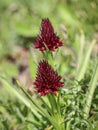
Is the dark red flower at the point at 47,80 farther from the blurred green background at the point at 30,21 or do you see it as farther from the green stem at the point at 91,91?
the blurred green background at the point at 30,21

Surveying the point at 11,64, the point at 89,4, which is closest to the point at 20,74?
the point at 11,64

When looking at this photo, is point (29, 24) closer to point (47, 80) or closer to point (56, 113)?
point (56, 113)

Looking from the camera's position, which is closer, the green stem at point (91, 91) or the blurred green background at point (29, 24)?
the green stem at point (91, 91)

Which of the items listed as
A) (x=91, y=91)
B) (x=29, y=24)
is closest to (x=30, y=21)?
(x=29, y=24)

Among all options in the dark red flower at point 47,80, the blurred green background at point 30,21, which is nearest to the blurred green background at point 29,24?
the blurred green background at point 30,21

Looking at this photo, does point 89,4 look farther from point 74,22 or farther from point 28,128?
point 28,128

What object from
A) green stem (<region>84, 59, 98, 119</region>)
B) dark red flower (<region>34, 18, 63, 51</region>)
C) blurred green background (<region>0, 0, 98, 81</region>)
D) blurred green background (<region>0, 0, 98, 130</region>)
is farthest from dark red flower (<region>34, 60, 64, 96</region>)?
blurred green background (<region>0, 0, 98, 81</region>)
